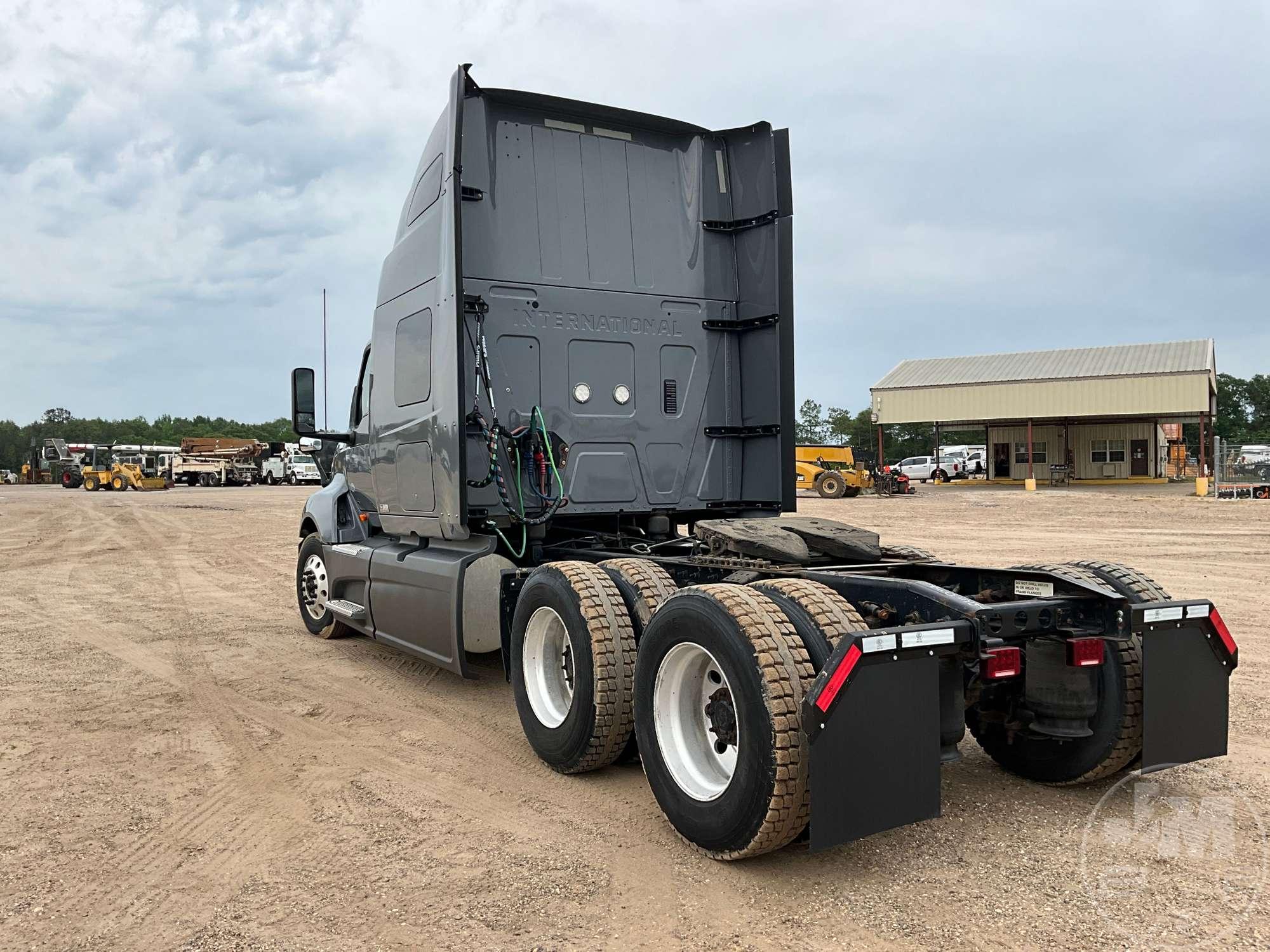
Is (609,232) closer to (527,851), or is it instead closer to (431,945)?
(527,851)

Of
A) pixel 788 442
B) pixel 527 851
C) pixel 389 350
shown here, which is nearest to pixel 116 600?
pixel 389 350

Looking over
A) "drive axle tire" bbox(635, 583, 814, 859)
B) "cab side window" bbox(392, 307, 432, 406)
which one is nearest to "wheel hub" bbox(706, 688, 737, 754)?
"drive axle tire" bbox(635, 583, 814, 859)

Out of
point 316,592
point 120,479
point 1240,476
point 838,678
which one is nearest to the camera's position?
point 838,678

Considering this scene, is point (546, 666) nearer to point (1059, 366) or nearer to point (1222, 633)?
point (1222, 633)

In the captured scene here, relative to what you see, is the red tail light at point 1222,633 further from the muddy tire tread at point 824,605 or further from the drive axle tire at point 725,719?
the drive axle tire at point 725,719

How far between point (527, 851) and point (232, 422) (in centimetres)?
14702

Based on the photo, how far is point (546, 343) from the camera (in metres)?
6.23

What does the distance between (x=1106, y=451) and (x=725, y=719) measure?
44057 mm

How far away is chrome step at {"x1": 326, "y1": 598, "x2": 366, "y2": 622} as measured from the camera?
7223 mm

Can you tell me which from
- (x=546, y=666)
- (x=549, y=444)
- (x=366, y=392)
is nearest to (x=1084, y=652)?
(x=546, y=666)

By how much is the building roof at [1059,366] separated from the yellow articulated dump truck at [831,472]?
29.1ft

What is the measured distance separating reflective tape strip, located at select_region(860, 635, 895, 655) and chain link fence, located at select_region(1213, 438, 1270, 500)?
91.4 ft

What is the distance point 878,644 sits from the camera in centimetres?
314

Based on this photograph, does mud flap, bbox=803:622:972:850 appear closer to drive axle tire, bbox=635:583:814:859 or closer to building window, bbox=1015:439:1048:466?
drive axle tire, bbox=635:583:814:859
